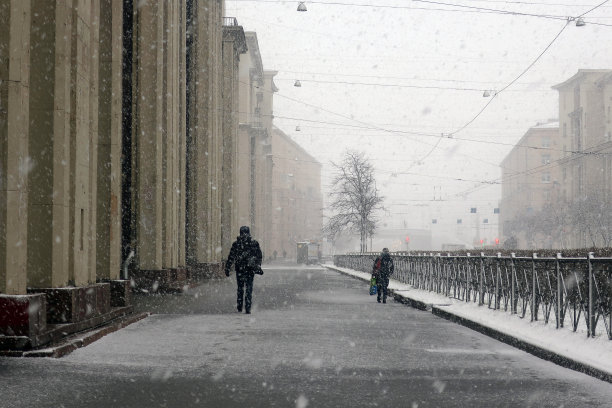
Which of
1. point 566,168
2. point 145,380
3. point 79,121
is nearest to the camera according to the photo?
point 145,380

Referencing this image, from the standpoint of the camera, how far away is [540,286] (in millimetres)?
12711

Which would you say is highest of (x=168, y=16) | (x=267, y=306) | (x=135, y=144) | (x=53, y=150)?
(x=168, y=16)

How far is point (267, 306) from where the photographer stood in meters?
18.6

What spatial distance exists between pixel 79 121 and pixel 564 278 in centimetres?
778

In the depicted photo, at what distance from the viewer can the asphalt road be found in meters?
6.97

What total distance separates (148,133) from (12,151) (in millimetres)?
12472

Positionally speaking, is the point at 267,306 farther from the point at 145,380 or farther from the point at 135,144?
the point at 145,380

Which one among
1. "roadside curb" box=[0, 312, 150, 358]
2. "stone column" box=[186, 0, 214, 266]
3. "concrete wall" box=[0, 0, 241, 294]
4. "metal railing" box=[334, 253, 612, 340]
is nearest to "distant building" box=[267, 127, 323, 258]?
"stone column" box=[186, 0, 214, 266]

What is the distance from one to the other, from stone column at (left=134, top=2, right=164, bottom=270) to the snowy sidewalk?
905 cm

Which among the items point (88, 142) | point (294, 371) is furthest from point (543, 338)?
point (88, 142)

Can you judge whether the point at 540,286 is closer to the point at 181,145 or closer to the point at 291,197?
the point at 181,145

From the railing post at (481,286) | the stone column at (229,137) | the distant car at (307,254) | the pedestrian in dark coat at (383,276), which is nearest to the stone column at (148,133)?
the pedestrian in dark coat at (383,276)

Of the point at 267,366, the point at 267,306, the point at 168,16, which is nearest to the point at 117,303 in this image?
the point at 267,306

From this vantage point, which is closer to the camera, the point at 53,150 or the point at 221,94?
the point at 53,150
